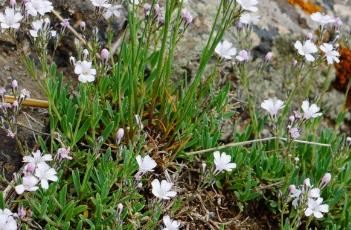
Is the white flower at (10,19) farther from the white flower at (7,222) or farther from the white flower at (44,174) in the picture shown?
the white flower at (7,222)

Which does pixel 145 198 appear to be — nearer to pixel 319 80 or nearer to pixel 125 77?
pixel 125 77

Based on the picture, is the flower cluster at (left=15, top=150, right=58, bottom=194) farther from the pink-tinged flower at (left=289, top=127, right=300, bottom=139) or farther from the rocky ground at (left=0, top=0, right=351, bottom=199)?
the pink-tinged flower at (left=289, top=127, right=300, bottom=139)

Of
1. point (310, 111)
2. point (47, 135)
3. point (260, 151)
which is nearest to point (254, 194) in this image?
point (260, 151)

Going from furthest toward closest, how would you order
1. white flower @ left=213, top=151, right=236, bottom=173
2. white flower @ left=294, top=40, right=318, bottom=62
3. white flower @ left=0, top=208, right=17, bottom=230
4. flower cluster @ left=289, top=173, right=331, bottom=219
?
white flower @ left=294, top=40, right=318, bottom=62 < white flower @ left=213, top=151, right=236, bottom=173 < flower cluster @ left=289, top=173, right=331, bottom=219 < white flower @ left=0, top=208, right=17, bottom=230

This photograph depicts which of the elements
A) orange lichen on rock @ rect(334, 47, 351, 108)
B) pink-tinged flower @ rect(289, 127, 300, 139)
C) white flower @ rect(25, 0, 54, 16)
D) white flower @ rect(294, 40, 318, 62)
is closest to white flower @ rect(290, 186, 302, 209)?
pink-tinged flower @ rect(289, 127, 300, 139)

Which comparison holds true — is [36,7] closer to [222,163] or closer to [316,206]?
[222,163]
